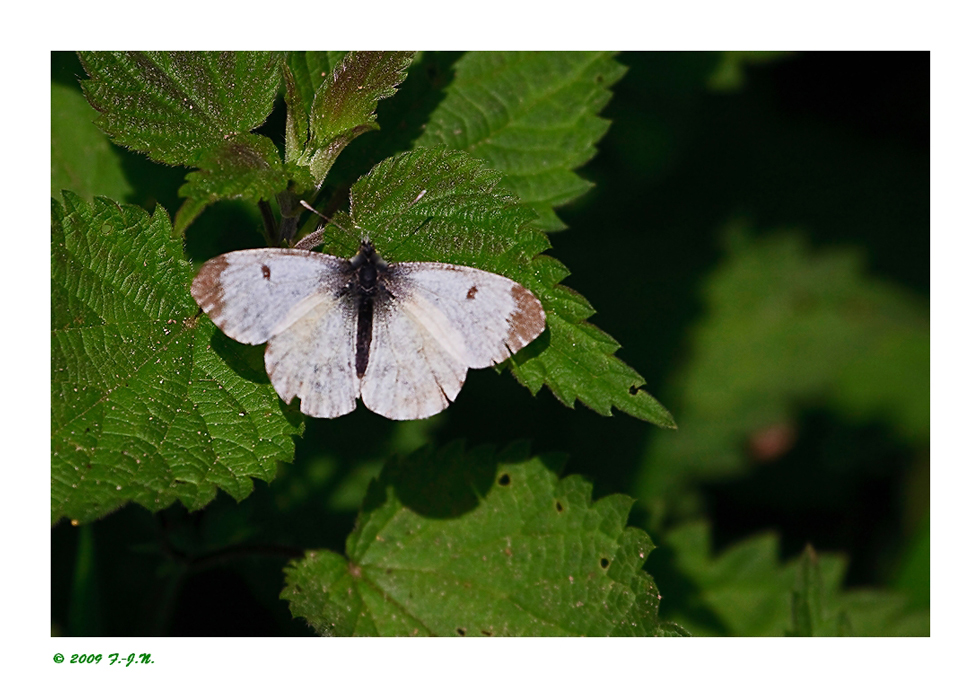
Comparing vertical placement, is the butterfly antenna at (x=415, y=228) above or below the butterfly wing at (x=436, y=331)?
above

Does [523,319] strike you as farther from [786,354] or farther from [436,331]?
[786,354]

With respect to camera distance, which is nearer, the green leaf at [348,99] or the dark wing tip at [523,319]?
the dark wing tip at [523,319]

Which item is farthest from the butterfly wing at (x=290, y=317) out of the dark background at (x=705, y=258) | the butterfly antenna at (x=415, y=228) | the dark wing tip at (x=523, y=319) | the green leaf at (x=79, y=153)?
the dark background at (x=705, y=258)

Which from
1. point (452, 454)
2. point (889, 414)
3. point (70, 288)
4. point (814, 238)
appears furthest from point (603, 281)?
point (70, 288)

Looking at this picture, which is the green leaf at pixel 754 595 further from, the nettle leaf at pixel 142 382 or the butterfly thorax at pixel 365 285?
the nettle leaf at pixel 142 382

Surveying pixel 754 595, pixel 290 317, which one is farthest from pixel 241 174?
pixel 754 595

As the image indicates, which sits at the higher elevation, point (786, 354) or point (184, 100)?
point (184, 100)

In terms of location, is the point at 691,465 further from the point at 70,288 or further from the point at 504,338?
the point at 70,288
